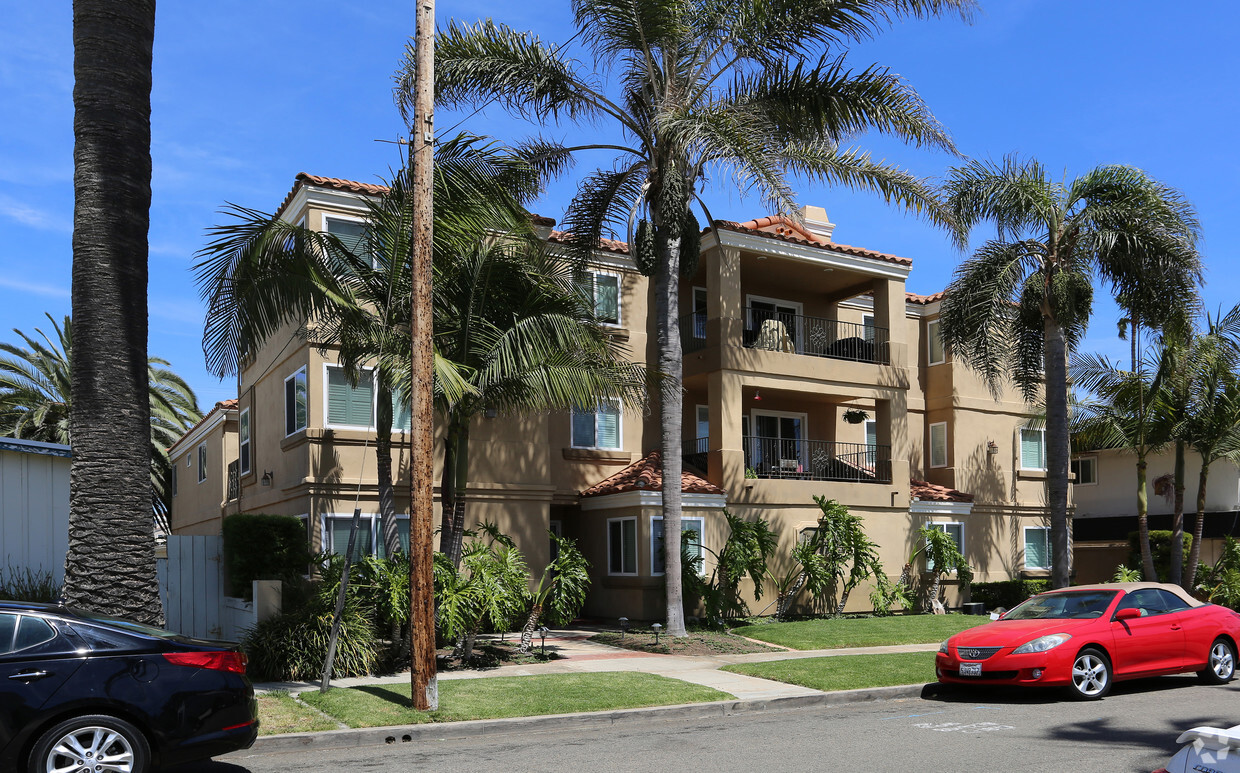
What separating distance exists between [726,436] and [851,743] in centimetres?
1302

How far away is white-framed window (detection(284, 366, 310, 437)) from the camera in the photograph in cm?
1877

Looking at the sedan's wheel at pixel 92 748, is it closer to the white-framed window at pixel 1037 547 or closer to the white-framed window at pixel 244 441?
the white-framed window at pixel 244 441

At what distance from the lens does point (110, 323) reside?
10.5 m

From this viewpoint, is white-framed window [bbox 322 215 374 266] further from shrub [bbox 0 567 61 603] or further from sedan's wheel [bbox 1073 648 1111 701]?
sedan's wheel [bbox 1073 648 1111 701]

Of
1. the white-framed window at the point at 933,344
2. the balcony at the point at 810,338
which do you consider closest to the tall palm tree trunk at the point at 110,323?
the balcony at the point at 810,338

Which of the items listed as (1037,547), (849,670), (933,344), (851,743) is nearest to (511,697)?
(851,743)

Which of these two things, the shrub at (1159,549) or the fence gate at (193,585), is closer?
the fence gate at (193,585)

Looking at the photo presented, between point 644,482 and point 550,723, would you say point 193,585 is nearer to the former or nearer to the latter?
point 550,723

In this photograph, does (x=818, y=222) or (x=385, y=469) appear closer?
(x=385, y=469)

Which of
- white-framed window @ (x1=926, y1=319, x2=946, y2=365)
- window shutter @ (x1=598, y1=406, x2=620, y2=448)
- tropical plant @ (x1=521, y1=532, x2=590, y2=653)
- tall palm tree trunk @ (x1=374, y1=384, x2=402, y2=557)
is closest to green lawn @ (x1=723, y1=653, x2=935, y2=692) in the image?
tropical plant @ (x1=521, y1=532, x2=590, y2=653)

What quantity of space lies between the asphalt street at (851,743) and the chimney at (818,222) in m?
18.4

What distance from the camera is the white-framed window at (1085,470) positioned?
36000mm

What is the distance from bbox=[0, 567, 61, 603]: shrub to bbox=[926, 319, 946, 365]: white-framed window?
22525 mm

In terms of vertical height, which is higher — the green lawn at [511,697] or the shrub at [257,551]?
the shrub at [257,551]
